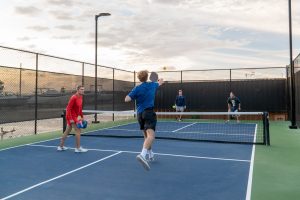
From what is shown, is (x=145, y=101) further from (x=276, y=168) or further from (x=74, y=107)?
(x=276, y=168)

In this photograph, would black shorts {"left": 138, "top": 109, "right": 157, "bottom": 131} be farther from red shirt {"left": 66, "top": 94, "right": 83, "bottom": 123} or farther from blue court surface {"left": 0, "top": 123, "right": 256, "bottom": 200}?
red shirt {"left": 66, "top": 94, "right": 83, "bottom": 123}

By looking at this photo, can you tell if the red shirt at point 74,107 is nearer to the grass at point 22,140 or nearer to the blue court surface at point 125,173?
the blue court surface at point 125,173

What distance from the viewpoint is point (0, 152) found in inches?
364

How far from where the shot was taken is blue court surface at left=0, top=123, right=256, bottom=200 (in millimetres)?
5391

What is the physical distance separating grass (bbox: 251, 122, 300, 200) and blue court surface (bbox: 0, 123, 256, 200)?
194 mm

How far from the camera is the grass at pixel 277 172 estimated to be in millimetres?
5414

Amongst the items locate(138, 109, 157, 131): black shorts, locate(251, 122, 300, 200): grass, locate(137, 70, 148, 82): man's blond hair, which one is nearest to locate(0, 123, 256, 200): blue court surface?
locate(251, 122, 300, 200): grass

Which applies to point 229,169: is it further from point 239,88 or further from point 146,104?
point 239,88

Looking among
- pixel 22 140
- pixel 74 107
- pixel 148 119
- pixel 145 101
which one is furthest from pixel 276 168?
pixel 22 140

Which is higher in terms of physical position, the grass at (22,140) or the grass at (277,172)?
the grass at (22,140)

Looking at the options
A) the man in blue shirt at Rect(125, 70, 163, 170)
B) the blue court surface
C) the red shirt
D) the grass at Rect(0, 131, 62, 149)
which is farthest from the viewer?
the grass at Rect(0, 131, 62, 149)

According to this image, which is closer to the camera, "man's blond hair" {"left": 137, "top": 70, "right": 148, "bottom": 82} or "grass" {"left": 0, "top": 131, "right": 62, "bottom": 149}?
"man's blond hair" {"left": 137, "top": 70, "right": 148, "bottom": 82}

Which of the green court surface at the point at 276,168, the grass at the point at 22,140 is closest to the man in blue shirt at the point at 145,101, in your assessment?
the green court surface at the point at 276,168

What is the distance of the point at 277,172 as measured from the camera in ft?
22.7
